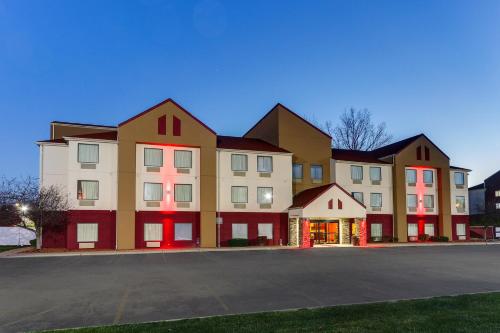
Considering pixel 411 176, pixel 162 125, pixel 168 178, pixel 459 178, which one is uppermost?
pixel 162 125

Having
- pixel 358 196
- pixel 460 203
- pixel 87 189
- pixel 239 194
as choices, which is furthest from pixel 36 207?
pixel 460 203

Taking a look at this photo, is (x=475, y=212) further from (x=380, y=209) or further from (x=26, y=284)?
(x=26, y=284)

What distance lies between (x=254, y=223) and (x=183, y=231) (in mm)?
6209

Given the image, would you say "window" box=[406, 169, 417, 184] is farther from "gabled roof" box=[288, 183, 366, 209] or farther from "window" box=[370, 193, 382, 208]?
"gabled roof" box=[288, 183, 366, 209]

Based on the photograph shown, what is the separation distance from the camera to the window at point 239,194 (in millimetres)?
36594

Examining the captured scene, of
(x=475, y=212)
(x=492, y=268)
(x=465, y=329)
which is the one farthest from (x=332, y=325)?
(x=475, y=212)

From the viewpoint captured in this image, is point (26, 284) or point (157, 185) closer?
point (26, 284)

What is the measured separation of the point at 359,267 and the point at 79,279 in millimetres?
12204

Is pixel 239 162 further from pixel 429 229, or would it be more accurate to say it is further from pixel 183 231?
pixel 429 229

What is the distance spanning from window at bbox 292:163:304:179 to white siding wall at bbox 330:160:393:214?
3.12 m

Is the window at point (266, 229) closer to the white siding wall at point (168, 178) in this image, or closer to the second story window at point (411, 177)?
the white siding wall at point (168, 178)

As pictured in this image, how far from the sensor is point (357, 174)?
139 ft

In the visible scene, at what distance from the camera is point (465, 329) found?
8125 mm

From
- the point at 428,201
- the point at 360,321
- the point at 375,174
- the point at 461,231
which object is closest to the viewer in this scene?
the point at 360,321
